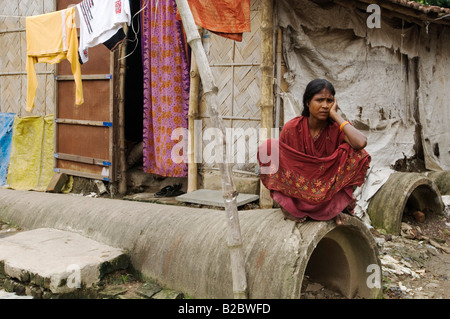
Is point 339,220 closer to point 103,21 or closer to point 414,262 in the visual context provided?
point 414,262

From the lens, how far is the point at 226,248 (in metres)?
3.34

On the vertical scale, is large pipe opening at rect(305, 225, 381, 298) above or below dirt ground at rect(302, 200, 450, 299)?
above

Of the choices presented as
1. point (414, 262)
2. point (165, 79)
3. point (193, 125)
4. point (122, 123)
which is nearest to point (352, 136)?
point (414, 262)

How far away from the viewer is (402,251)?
5008 millimetres

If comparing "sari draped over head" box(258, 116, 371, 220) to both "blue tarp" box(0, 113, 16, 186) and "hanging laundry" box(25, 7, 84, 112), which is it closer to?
"hanging laundry" box(25, 7, 84, 112)

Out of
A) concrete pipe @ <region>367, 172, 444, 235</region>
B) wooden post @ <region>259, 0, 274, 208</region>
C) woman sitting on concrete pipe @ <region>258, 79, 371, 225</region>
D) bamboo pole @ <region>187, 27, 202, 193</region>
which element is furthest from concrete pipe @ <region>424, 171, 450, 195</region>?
woman sitting on concrete pipe @ <region>258, 79, 371, 225</region>

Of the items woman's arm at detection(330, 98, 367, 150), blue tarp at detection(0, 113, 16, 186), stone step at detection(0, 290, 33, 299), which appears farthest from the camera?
blue tarp at detection(0, 113, 16, 186)

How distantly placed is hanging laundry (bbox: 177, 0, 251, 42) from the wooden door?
224 cm

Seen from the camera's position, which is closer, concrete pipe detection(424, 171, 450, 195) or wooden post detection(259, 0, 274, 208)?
wooden post detection(259, 0, 274, 208)

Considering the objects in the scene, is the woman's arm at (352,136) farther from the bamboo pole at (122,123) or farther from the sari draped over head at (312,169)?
the bamboo pole at (122,123)

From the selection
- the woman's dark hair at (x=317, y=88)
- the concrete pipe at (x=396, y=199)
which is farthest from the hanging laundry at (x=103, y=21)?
the concrete pipe at (x=396, y=199)

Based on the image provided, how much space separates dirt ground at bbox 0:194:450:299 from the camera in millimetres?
3715
